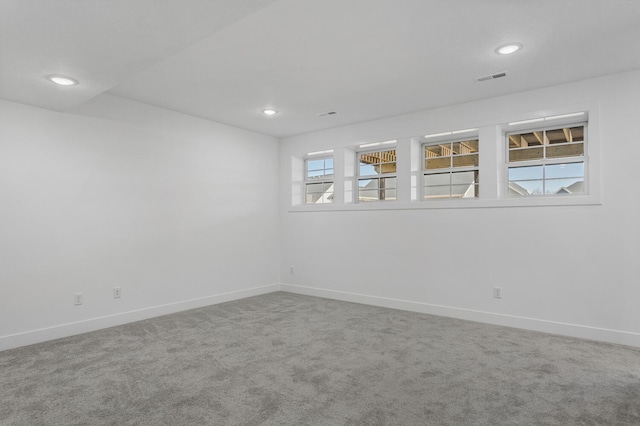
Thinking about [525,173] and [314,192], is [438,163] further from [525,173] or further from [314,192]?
[314,192]

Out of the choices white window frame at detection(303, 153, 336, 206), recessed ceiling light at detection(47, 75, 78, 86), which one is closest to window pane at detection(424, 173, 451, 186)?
white window frame at detection(303, 153, 336, 206)

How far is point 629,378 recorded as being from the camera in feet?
8.89

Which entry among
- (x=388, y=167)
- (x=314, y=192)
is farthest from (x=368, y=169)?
(x=314, y=192)

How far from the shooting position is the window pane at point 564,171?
3920 mm

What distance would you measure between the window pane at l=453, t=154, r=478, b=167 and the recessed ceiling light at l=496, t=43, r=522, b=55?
1.65m

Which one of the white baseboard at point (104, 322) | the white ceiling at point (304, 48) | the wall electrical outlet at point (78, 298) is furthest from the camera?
the wall electrical outlet at point (78, 298)

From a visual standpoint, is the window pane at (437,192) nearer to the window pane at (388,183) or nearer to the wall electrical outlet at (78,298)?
the window pane at (388,183)

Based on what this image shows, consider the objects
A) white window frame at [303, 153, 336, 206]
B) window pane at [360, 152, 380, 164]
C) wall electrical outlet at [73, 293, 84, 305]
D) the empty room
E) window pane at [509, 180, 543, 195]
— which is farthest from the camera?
white window frame at [303, 153, 336, 206]

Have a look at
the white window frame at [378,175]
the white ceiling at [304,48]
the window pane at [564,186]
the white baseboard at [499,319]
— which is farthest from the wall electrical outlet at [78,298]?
the window pane at [564,186]

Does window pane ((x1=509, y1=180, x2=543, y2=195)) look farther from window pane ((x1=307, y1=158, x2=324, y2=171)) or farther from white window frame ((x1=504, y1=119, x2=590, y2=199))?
window pane ((x1=307, y1=158, x2=324, y2=171))

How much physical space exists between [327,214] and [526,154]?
2.82m

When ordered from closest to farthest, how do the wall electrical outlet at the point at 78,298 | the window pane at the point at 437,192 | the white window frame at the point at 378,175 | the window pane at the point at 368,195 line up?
1. the wall electrical outlet at the point at 78,298
2. the window pane at the point at 437,192
3. the white window frame at the point at 378,175
4. the window pane at the point at 368,195

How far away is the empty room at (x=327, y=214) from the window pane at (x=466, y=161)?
2 centimetres

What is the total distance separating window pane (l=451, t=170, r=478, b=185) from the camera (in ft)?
15.0
